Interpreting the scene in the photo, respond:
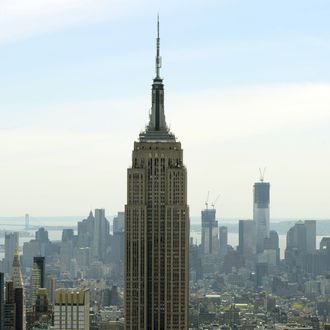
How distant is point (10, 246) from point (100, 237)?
647cm

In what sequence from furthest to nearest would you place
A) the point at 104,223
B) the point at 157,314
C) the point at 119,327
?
the point at 104,223
the point at 119,327
the point at 157,314

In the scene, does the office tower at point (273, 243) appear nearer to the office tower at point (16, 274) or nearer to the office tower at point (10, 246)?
the office tower at point (10, 246)

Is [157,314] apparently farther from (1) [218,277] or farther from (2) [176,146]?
(1) [218,277]

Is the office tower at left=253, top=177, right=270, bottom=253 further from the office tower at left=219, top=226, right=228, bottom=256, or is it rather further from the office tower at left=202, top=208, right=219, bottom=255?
the office tower at left=202, top=208, right=219, bottom=255

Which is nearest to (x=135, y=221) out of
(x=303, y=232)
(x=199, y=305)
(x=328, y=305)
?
(x=199, y=305)

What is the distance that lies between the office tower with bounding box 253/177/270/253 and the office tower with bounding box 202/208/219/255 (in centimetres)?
240

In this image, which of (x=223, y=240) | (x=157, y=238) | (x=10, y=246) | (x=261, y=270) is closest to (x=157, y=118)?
(x=157, y=238)

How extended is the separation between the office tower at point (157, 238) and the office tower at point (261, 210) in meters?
22.7

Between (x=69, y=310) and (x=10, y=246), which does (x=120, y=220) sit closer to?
(x=69, y=310)

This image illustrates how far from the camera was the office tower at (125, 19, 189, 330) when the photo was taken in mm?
35094

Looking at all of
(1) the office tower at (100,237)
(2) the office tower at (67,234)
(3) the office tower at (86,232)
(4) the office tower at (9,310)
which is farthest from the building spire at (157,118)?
(2) the office tower at (67,234)

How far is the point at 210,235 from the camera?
237 ft

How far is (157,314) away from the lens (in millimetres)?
35125

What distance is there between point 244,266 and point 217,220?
1057cm
